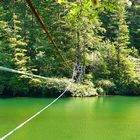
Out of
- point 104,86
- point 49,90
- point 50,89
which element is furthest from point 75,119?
point 104,86

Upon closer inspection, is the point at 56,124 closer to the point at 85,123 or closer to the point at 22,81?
the point at 85,123

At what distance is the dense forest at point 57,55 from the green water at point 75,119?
1697mm

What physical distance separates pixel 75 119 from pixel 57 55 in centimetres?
994

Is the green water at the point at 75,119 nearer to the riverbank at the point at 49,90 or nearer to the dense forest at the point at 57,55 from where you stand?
the riverbank at the point at 49,90

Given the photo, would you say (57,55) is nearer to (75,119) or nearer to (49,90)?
(49,90)

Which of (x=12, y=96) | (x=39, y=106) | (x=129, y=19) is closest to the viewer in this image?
→ (x=39, y=106)

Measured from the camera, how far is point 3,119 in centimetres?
1509

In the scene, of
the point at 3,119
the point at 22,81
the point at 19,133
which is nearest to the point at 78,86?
the point at 22,81

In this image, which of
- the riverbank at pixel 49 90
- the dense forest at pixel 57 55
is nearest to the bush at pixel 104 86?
the dense forest at pixel 57 55

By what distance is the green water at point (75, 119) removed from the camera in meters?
12.4

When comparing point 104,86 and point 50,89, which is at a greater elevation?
point 104,86

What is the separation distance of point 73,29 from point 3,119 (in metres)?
11.6

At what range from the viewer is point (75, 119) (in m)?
15.6

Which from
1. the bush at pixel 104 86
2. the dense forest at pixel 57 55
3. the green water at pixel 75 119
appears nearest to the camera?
the green water at pixel 75 119
